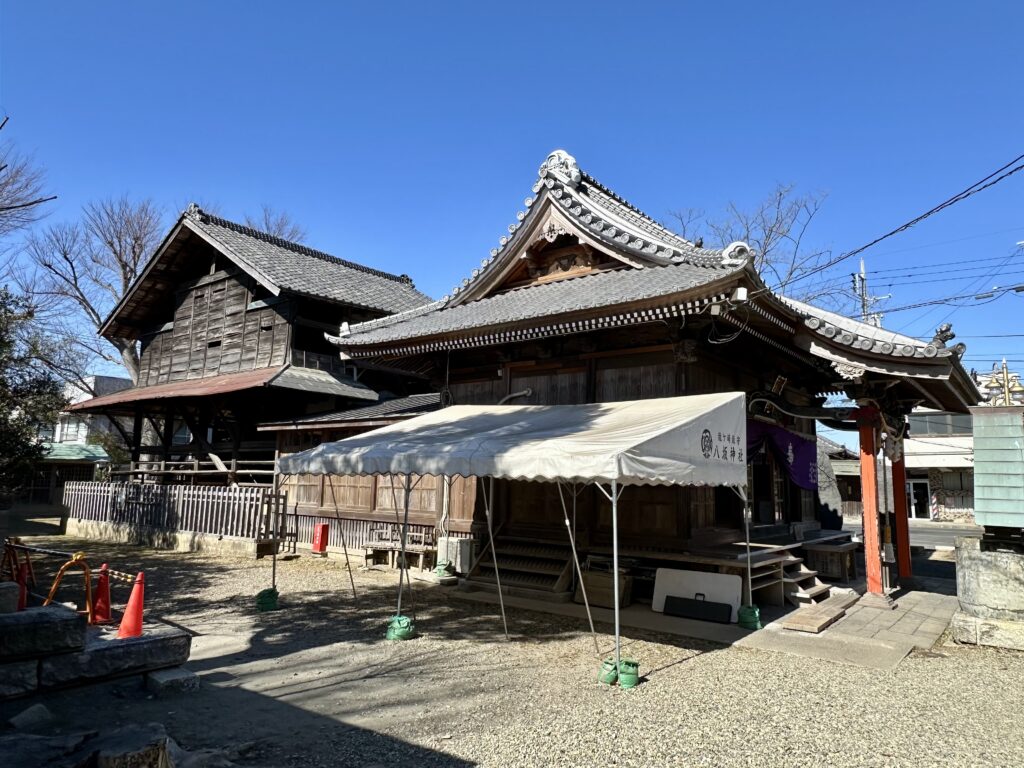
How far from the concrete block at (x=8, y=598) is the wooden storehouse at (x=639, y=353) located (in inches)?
240

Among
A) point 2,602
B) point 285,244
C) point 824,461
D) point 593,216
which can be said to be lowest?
point 2,602

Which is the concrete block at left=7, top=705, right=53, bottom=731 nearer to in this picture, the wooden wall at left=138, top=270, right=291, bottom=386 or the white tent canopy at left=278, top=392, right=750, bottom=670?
the white tent canopy at left=278, top=392, right=750, bottom=670

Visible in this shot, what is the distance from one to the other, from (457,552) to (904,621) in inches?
247

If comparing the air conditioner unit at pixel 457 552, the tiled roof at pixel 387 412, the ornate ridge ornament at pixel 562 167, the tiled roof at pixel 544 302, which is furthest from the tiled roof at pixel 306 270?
the air conditioner unit at pixel 457 552

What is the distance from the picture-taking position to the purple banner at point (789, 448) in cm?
922

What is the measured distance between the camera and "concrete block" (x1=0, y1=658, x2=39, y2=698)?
412cm

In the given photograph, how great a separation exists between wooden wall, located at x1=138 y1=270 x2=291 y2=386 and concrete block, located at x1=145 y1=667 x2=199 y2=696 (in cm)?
1230

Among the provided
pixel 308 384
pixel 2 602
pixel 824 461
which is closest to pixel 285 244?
pixel 308 384

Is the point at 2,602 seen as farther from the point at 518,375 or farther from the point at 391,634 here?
the point at 518,375

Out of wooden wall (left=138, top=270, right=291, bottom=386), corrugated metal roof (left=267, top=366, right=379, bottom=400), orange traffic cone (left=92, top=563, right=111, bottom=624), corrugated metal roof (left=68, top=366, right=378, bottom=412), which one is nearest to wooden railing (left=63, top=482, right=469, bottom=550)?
corrugated metal roof (left=68, top=366, right=378, bottom=412)

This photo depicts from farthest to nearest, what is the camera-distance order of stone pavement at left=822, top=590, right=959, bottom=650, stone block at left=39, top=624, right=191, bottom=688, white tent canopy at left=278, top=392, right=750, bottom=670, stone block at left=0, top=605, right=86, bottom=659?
stone pavement at left=822, top=590, right=959, bottom=650, white tent canopy at left=278, top=392, right=750, bottom=670, stone block at left=39, top=624, right=191, bottom=688, stone block at left=0, top=605, right=86, bottom=659

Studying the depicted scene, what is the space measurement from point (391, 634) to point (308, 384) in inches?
388

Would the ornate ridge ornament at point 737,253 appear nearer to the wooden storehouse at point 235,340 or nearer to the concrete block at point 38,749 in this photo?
the concrete block at point 38,749

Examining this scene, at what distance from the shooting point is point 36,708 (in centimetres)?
405
